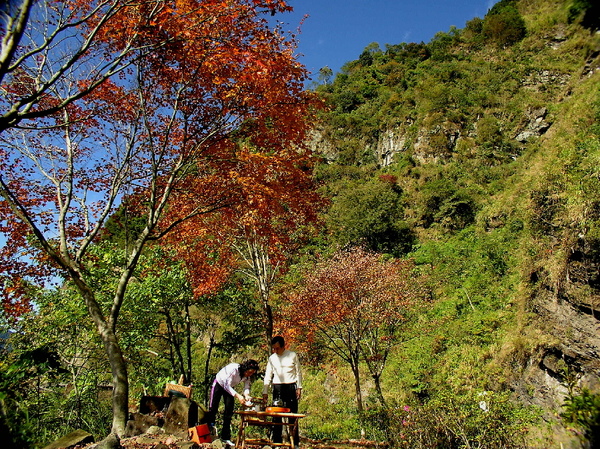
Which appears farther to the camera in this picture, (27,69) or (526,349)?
(526,349)

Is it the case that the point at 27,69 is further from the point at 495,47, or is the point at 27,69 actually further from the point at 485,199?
the point at 495,47

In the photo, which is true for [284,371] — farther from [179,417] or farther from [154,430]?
[154,430]

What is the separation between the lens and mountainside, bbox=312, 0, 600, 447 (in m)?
8.87

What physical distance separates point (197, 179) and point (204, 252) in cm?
301


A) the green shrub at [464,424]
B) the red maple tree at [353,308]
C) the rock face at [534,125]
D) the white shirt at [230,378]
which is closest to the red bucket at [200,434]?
the white shirt at [230,378]

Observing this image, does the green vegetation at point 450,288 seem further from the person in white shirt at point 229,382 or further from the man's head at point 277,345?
the man's head at point 277,345

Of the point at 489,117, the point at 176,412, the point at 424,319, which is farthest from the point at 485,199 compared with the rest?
the point at 176,412

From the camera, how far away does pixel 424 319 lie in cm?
1560

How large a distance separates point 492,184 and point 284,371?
877 inches

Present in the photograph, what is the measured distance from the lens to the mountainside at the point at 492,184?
29.1 ft

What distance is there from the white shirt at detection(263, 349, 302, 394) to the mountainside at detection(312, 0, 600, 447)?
130 inches

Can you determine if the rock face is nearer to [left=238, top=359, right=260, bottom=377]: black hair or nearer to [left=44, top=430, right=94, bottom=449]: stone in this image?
[left=238, top=359, right=260, bottom=377]: black hair

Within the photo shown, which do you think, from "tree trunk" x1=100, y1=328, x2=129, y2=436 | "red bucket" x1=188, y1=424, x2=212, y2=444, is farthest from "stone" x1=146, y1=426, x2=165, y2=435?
"red bucket" x1=188, y1=424, x2=212, y2=444

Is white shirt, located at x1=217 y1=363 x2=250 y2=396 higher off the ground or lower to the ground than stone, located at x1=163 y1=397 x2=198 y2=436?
higher
